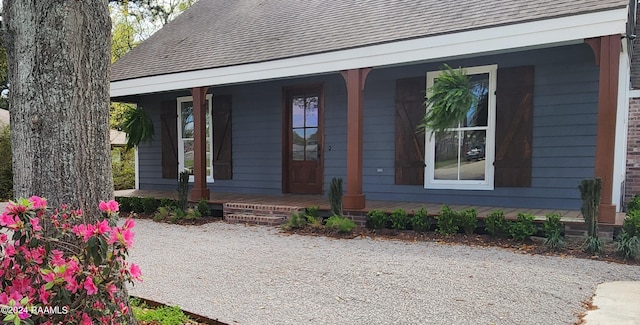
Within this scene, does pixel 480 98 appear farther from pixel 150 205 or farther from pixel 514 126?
pixel 150 205

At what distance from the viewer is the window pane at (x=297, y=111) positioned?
7.72 m

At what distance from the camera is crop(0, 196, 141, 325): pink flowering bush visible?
159cm

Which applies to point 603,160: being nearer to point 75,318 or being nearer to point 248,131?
point 75,318

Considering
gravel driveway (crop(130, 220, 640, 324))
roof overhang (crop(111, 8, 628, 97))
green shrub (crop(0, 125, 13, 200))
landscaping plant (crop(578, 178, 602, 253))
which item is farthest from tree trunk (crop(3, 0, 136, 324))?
green shrub (crop(0, 125, 13, 200))

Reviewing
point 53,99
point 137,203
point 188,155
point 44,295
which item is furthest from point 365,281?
point 188,155

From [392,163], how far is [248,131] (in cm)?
302

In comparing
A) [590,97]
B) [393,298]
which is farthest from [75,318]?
[590,97]

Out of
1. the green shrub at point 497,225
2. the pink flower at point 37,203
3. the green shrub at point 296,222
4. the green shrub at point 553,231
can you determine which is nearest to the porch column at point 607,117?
the green shrub at point 553,231

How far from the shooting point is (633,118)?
22.1ft

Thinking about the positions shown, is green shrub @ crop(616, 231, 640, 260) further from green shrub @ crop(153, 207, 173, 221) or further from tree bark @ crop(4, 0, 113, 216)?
green shrub @ crop(153, 207, 173, 221)

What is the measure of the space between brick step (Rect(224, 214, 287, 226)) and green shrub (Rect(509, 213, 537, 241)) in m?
3.12

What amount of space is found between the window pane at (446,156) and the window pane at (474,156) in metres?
0.13

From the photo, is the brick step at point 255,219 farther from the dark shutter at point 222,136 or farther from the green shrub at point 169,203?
the dark shutter at point 222,136

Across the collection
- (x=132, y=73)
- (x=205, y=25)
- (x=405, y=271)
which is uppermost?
(x=205, y=25)
